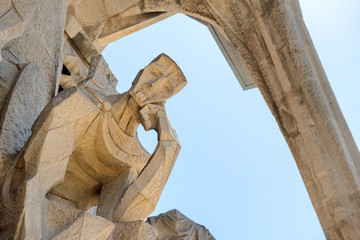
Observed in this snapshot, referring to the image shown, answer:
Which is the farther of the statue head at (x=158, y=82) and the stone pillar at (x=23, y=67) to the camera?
the statue head at (x=158, y=82)

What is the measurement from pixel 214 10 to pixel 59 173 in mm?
2675

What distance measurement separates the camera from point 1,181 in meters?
2.05

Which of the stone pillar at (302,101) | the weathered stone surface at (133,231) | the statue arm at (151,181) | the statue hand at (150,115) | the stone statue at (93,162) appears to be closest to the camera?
the stone statue at (93,162)

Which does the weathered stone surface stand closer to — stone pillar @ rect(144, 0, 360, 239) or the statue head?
the statue head

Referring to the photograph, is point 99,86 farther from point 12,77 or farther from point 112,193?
point 112,193

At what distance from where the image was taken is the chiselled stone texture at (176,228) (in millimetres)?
3318

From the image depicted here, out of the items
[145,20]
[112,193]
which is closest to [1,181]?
[112,193]

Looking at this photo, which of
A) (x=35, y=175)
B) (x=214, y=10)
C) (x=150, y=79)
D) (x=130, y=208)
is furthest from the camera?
(x=214, y=10)

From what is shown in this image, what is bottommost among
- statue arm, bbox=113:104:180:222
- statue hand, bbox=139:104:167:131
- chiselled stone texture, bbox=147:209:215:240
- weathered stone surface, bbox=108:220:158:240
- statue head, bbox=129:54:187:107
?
chiselled stone texture, bbox=147:209:215:240

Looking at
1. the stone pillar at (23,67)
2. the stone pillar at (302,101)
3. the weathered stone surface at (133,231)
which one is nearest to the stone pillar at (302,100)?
the stone pillar at (302,101)

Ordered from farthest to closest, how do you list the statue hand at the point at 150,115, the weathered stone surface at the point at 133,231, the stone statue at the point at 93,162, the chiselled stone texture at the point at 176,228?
the chiselled stone texture at the point at 176,228 → the statue hand at the point at 150,115 → the weathered stone surface at the point at 133,231 → the stone statue at the point at 93,162

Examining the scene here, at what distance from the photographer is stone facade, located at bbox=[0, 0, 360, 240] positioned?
1961 mm

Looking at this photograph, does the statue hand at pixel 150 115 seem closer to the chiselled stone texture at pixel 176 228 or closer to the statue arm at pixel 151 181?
the statue arm at pixel 151 181

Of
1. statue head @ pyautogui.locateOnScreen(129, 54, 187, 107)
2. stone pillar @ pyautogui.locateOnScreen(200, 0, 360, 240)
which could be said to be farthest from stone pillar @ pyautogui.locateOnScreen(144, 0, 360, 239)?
statue head @ pyautogui.locateOnScreen(129, 54, 187, 107)
